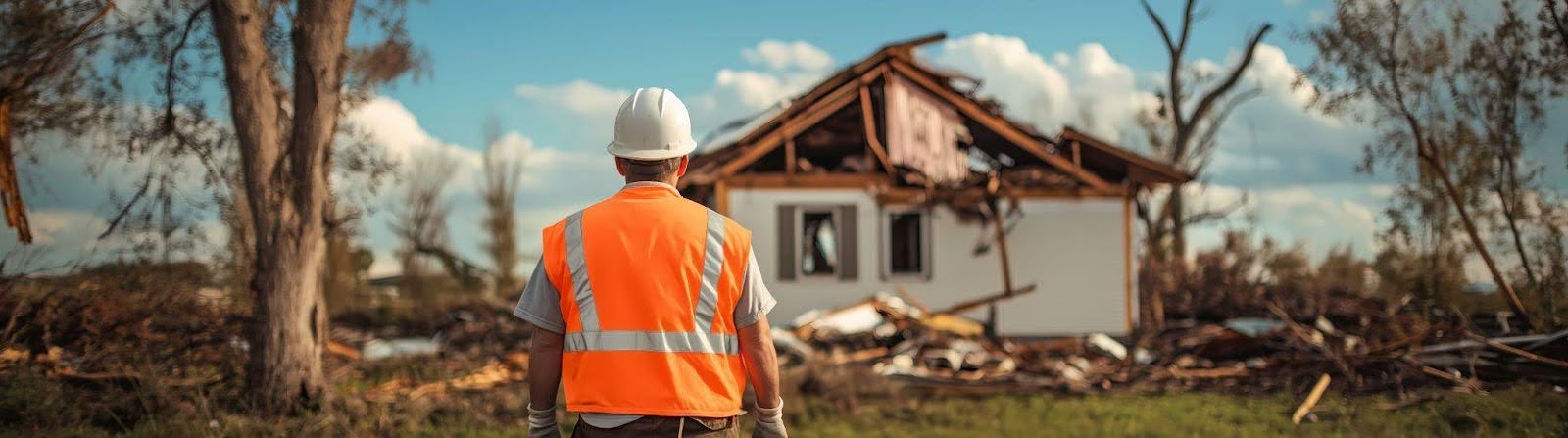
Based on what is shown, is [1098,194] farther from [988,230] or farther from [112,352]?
[112,352]

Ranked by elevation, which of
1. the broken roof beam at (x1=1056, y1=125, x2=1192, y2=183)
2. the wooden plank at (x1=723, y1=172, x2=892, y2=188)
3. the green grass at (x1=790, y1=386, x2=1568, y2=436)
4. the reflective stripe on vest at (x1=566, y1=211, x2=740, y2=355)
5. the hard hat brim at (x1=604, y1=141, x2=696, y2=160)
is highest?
the broken roof beam at (x1=1056, y1=125, x2=1192, y2=183)

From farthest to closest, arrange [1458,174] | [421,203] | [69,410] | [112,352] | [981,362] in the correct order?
[421,203] < [1458,174] < [981,362] < [112,352] < [69,410]

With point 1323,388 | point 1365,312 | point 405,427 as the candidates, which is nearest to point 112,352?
point 405,427

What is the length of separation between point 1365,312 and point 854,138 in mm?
9192

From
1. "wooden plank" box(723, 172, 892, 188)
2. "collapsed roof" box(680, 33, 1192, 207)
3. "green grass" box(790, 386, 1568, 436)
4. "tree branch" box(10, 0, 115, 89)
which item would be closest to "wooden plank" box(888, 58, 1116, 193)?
"collapsed roof" box(680, 33, 1192, 207)

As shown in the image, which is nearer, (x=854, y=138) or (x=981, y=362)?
(x=981, y=362)

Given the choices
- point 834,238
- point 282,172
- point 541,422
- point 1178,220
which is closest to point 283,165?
point 282,172

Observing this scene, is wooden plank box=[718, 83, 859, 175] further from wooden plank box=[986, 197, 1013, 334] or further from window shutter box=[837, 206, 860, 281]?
wooden plank box=[986, 197, 1013, 334]

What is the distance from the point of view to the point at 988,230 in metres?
17.6

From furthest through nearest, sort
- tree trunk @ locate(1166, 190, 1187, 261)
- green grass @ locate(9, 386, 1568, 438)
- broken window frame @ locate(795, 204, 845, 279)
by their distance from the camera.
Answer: tree trunk @ locate(1166, 190, 1187, 261) < broken window frame @ locate(795, 204, 845, 279) < green grass @ locate(9, 386, 1568, 438)

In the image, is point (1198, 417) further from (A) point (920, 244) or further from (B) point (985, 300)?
(A) point (920, 244)

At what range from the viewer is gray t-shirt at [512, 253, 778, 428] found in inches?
121

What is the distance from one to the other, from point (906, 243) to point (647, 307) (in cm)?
1616

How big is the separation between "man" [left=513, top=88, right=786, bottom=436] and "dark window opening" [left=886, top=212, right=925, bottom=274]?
14334 millimetres
